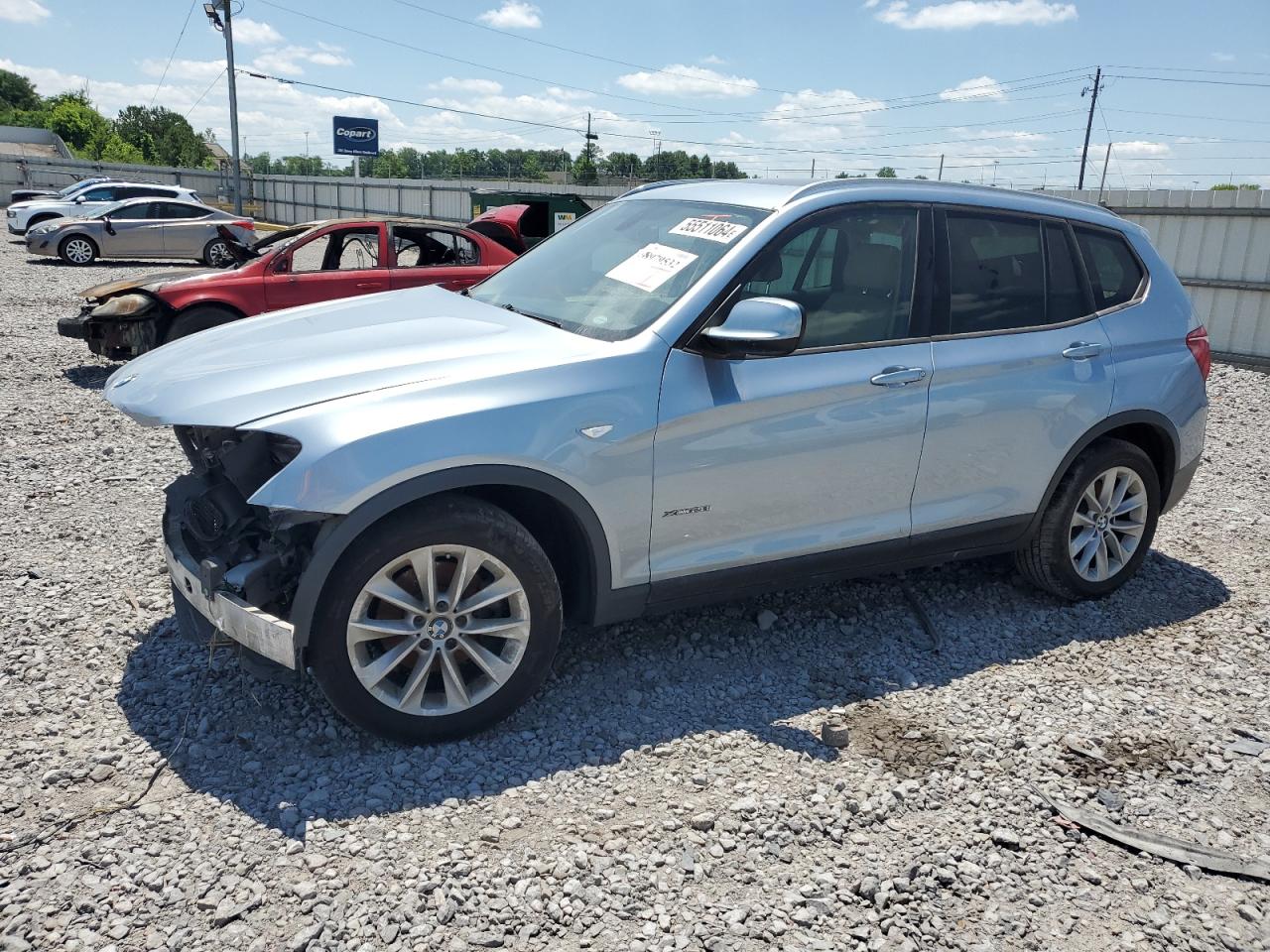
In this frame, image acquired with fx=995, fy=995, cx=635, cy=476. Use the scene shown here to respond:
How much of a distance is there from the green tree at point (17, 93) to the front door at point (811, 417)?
123368mm

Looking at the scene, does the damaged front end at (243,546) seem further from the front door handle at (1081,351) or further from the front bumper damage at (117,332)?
the front bumper damage at (117,332)

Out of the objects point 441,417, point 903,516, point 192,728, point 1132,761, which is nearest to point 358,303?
point 441,417

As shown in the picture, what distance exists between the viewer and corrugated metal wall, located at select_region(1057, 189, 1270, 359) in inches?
492

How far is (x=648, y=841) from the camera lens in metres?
3.04

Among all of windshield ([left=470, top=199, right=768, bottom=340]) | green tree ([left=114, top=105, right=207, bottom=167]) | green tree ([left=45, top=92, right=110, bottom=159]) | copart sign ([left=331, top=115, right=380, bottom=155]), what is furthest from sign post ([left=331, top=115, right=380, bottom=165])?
green tree ([left=45, top=92, right=110, bottom=159])

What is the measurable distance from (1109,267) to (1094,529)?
4.14ft

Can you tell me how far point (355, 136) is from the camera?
37844mm

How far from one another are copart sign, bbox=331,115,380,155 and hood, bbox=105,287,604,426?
120 ft

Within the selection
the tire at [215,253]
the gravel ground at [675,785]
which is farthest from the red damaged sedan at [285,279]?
the tire at [215,253]

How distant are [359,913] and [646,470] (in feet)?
5.40

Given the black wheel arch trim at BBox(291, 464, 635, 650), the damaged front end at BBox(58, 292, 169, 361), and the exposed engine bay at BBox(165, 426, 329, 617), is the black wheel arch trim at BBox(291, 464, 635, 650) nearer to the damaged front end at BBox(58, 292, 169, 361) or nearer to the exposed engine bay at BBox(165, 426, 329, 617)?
the exposed engine bay at BBox(165, 426, 329, 617)

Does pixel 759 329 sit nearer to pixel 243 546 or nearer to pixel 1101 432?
pixel 243 546

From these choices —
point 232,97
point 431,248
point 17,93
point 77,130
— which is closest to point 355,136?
point 232,97

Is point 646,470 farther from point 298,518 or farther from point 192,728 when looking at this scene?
point 192,728
